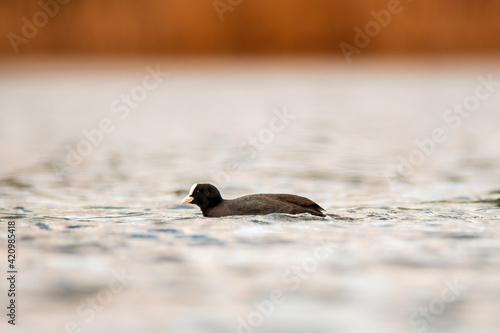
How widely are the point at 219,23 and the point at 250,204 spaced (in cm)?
4496

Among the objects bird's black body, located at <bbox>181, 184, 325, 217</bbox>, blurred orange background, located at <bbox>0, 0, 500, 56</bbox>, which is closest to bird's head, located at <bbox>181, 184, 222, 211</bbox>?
bird's black body, located at <bbox>181, 184, 325, 217</bbox>

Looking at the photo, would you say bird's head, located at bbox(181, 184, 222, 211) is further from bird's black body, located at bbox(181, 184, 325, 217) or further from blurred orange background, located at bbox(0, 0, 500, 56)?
blurred orange background, located at bbox(0, 0, 500, 56)

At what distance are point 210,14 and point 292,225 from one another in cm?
4375

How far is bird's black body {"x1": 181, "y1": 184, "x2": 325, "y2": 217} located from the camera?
13.0 metres

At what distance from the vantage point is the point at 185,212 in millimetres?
14570

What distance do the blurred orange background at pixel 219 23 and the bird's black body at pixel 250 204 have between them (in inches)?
1652

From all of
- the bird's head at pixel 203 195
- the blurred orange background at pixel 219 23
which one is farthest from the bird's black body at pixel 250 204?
the blurred orange background at pixel 219 23

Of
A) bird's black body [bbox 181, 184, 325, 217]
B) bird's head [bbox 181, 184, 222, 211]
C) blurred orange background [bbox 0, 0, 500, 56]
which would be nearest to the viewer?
bird's black body [bbox 181, 184, 325, 217]

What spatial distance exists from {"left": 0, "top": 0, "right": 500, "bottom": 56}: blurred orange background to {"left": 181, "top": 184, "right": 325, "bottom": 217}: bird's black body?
41956 mm

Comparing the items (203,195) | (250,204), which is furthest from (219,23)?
(250,204)

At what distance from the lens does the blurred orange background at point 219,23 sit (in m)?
55.6

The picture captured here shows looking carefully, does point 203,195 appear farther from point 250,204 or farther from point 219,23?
point 219,23

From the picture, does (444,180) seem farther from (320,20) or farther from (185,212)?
(320,20)

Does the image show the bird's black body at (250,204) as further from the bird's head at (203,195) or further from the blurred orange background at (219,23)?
the blurred orange background at (219,23)
